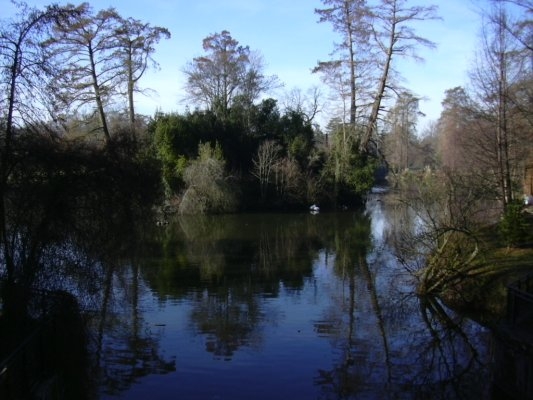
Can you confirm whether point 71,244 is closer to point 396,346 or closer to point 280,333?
point 280,333

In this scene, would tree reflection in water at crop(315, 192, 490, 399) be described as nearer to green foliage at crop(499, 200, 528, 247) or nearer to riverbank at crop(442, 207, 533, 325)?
riverbank at crop(442, 207, 533, 325)

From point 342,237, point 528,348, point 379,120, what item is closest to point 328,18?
point 379,120

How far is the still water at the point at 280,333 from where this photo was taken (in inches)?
394

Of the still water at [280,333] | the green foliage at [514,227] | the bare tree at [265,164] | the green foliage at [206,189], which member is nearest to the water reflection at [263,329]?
the still water at [280,333]

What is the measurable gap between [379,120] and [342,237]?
1747cm

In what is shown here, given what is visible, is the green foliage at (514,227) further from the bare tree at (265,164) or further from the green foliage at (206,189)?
the bare tree at (265,164)

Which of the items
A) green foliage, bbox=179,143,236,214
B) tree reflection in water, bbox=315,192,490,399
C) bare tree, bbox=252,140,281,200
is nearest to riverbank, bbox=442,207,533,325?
tree reflection in water, bbox=315,192,490,399

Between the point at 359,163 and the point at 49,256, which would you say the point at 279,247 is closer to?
the point at 49,256

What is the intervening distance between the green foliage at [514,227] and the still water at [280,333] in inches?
122

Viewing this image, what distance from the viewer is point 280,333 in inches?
509

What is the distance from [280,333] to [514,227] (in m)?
8.32

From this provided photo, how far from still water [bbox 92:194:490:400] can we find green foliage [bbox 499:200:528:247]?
10.2ft

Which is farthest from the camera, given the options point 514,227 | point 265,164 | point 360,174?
point 360,174

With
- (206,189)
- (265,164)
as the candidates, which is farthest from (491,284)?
(265,164)
